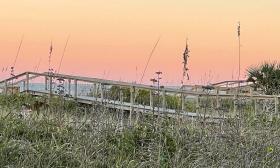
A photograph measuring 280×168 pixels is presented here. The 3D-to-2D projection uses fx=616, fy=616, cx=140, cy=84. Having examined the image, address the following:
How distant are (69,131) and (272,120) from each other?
132 inches

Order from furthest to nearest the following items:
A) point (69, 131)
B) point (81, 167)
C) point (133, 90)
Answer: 1. point (133, 90)
2. point (69, 131)
3. point (81, 167)

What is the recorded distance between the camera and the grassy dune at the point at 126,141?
613 cm

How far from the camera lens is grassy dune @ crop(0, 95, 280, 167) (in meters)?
6.13

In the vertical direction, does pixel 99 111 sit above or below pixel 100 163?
above

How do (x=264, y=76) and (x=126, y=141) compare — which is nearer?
(x=126, y=141)

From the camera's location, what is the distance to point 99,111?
24.5ft

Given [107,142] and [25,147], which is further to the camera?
[107,142]

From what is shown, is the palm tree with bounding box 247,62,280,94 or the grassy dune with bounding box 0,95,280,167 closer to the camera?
the grassy dune with bounding box 0,95,280,167

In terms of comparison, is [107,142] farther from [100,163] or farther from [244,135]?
[244,135]

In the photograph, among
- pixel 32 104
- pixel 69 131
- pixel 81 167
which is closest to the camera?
pixel 81 167

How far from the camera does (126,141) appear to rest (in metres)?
6.96

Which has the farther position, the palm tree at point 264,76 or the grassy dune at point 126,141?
the palm tree at point 264,76

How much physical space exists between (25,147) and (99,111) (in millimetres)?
1459

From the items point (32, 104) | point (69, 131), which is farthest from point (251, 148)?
point (32, 104)
